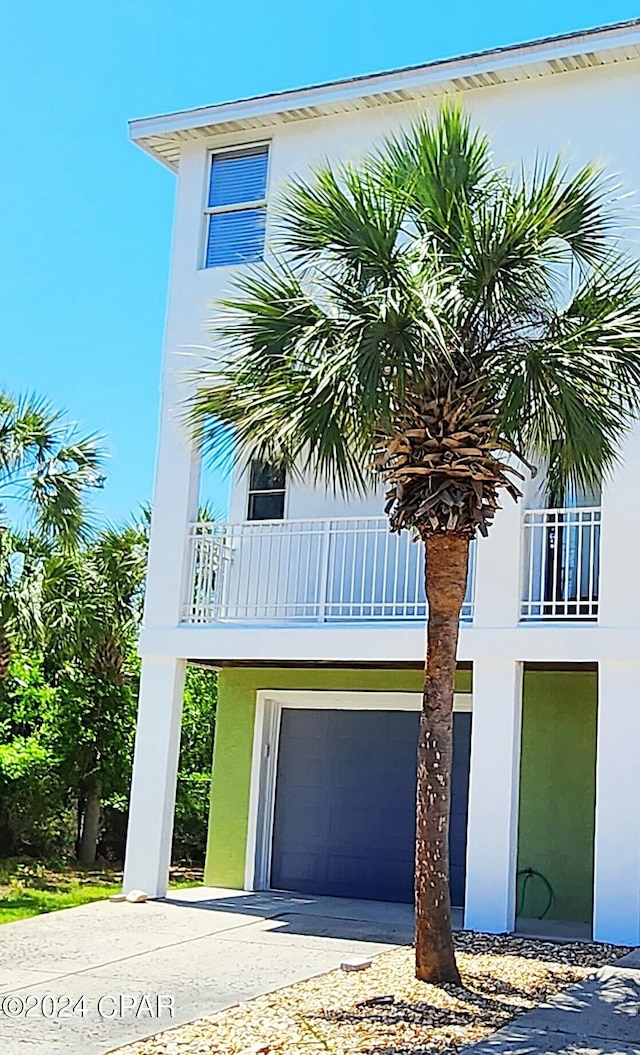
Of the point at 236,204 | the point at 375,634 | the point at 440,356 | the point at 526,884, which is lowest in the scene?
the point at 526,884

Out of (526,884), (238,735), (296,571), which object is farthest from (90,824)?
(526,884)

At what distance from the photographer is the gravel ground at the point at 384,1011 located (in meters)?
7.45

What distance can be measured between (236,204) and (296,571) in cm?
465

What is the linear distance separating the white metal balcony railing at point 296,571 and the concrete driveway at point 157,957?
10.8 ft

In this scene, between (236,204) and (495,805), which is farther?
(236,204)

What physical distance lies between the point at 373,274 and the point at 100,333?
25777 mm

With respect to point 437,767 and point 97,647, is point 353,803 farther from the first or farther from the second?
point 97,647

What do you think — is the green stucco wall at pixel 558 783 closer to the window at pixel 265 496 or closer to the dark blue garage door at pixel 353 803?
the dark blue garage door at pixel 353 803

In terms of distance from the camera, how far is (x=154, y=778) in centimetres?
1369

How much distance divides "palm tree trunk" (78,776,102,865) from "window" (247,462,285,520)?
21.8 ft

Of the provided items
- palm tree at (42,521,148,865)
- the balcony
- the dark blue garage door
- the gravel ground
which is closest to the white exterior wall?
the balcony

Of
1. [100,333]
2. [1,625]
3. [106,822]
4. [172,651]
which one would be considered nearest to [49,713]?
[106,822]

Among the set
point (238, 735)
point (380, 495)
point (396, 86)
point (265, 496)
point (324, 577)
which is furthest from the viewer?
point (265, 496)

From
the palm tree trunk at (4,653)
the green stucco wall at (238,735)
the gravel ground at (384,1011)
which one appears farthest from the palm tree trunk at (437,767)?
the palm tree trunk at (4,653)
